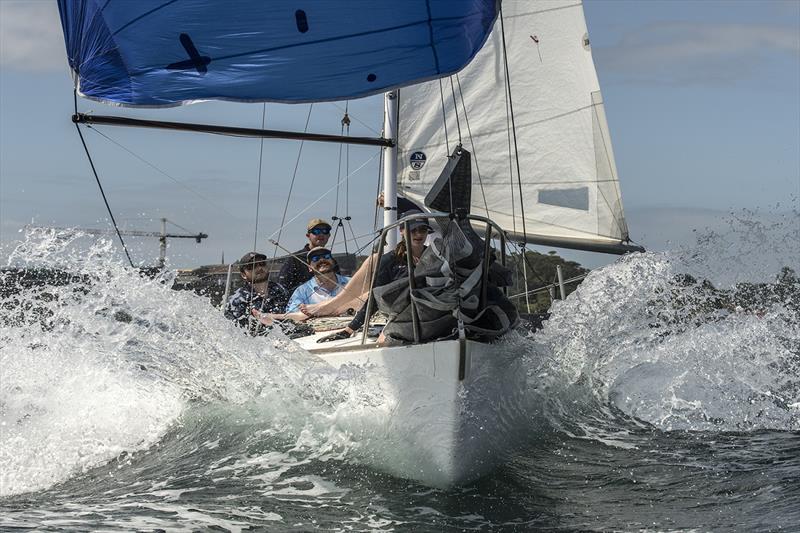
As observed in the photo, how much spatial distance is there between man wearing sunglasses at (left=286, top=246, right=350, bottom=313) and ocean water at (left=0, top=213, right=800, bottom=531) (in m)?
1.06

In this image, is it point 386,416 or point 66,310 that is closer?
point 386,416

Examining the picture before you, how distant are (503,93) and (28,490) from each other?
887 centimetres

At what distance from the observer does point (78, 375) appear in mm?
8141

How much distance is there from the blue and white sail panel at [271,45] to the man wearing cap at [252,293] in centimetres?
137

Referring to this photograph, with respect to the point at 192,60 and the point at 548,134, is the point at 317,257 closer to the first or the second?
the point at 192,60

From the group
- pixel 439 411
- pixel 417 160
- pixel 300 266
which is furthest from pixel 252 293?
pixel 417 160

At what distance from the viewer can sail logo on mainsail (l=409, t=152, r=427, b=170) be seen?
Result: 12.2 metres

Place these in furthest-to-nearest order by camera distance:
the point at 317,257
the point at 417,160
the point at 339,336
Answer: the point at 417,160
the point at 317,257
the point at 339,336

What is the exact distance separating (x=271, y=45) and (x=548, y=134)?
728cm

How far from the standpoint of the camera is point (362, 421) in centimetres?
593

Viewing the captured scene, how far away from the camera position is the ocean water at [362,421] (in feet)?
16.4

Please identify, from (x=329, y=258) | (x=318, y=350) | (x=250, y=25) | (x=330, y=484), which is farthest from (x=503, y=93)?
(x=330, y=484)

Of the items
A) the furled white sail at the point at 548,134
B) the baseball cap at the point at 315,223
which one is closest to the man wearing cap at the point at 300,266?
the baseball cap at the point at 315,223

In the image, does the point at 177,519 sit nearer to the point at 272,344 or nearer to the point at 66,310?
the point at 272,344
